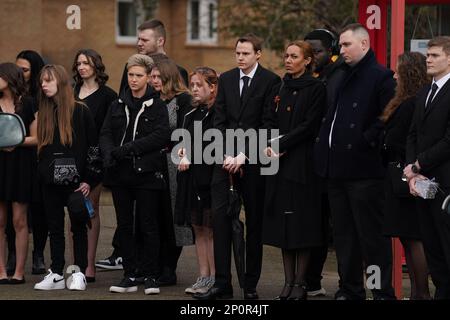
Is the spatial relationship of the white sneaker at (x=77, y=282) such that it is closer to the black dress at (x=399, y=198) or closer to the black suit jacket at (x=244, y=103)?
the black suit jacket at (x=244, y=103)

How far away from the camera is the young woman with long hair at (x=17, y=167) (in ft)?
37.3

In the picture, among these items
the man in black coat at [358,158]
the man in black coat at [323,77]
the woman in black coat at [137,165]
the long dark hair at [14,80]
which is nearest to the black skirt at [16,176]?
the long dark hair at [14,80]

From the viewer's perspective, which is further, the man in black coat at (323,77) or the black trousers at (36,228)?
the black trousers at (36,228)

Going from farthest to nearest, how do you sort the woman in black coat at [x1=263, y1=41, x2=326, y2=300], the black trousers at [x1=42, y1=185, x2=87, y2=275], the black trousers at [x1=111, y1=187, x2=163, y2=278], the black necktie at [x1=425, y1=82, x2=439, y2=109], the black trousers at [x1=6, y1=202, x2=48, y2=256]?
the black trousers at [x1=6, y1=202, x2=48, y2=256], the black trousers at [x1=42, y1=185, x2=87, y2=275], the black trousers at [x1=111, y1=187, x2=163, y2=278], the woman in black coat at [x1=263, y1=41, x2=326, y2=300], the black necktie at [x1=425, y1=82, x2=439, y2=109]

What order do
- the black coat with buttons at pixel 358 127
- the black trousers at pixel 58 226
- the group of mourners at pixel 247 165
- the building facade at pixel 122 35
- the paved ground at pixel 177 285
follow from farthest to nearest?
the building facade at pixel 122 35 → the black trousers at pixel 58 226 → the paved ground at pixel 177 285 → the black coat with buttons at pixel 358 127 → the group of mourners at pixel 247 165

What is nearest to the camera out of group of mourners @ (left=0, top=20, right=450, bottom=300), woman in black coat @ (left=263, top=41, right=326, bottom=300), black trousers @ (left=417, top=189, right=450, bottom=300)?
black trousers @ (left=417, top=189, right=450, bottom=300)

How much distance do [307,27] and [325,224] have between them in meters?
11.0

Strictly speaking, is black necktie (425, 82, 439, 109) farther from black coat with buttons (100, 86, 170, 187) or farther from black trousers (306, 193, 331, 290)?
black coat with buttons (100, 86, 170, 187)

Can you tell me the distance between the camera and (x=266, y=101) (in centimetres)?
1059

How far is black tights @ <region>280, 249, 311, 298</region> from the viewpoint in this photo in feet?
34.2

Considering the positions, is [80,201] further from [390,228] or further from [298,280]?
[390,228]

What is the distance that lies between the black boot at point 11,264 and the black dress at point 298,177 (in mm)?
2821

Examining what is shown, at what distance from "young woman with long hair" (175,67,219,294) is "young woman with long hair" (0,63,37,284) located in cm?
141

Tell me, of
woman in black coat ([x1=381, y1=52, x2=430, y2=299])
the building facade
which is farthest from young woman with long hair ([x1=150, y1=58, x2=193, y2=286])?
the building facade
